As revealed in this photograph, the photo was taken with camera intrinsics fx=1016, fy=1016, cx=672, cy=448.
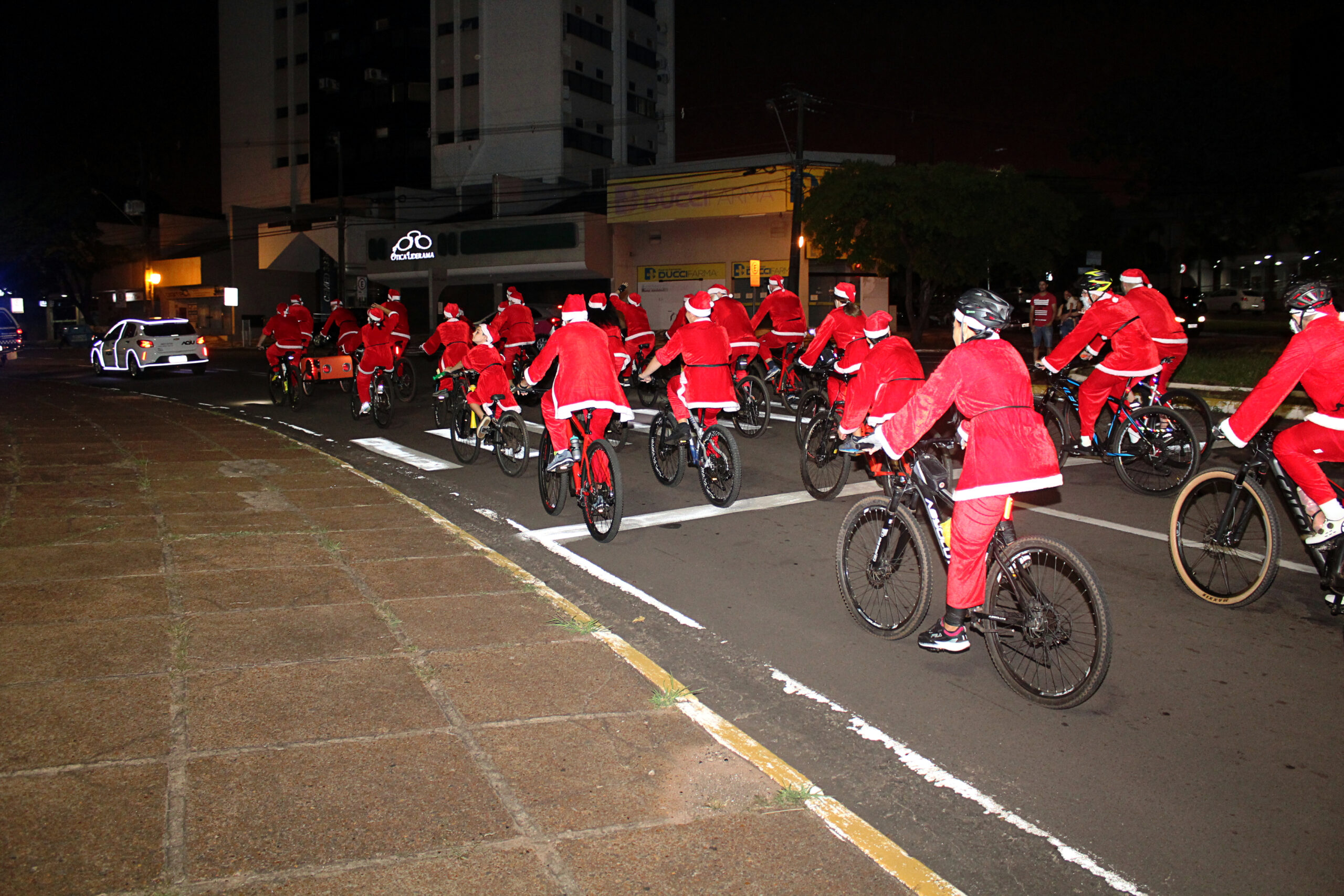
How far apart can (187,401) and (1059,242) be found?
31.1 meters

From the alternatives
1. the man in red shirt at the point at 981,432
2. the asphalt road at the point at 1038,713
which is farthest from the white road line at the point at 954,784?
the man in red shirt at the point at 981,432

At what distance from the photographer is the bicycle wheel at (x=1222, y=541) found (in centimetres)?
595

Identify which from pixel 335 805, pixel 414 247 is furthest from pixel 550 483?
pixel 414 247

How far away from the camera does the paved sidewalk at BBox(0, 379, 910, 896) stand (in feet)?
11.0

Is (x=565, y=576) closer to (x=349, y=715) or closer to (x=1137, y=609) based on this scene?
(x=349, y=715)

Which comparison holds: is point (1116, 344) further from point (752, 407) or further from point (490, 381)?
point (490, 381)

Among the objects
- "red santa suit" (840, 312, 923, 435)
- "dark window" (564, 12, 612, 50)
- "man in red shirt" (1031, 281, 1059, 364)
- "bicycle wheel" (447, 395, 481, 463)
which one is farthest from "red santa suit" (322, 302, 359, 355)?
"dark window" (564, 12, 612, 50)

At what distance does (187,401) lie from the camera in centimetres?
2008

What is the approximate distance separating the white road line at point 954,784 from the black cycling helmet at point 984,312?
1945mm

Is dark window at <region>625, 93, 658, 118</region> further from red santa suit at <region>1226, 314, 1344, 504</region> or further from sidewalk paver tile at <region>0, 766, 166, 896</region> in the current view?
sidewalk paver tile at <region>0, 766, 166, 896</region>

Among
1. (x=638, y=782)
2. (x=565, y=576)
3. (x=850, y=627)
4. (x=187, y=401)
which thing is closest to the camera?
(x=638, y=782)

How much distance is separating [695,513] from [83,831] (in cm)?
628

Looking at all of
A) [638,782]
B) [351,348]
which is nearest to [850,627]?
[638,782]

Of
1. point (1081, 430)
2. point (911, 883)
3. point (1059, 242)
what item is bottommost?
point (911, 883)
